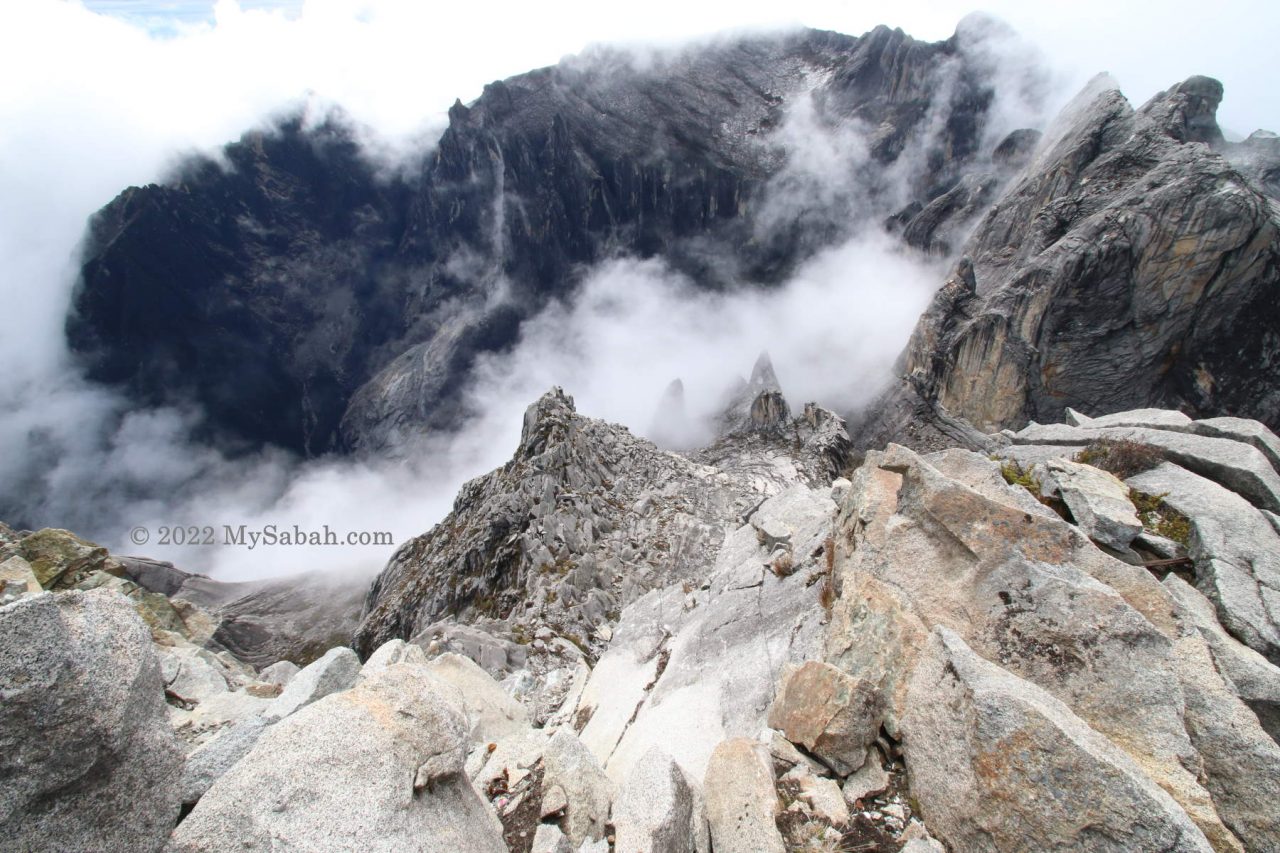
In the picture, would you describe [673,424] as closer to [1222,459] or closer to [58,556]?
[58,556]

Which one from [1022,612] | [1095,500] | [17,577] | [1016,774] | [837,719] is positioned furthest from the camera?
[17,577]

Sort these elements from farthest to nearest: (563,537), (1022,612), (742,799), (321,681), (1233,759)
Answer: (563,537) → (321,681) → (1022,612) → (742,799) → (1233,759)

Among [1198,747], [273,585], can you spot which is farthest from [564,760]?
[273,585]

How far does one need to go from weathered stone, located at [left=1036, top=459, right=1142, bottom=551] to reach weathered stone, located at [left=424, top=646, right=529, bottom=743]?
1631 cm

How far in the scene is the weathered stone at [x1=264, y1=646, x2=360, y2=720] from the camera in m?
12.7

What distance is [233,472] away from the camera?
177 m

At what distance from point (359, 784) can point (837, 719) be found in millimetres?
6567

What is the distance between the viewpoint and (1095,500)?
12.0 m

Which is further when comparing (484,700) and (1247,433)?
(484,700)

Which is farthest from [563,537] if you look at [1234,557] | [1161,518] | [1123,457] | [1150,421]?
[1234,557]

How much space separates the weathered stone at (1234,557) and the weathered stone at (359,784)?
12.8 metres

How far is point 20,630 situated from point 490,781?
808 cm

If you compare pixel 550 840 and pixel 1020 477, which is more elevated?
pixel 1020 477

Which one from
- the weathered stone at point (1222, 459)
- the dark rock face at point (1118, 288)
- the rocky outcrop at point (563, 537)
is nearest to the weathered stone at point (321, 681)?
the rocky outcrop at point (563, 537)
